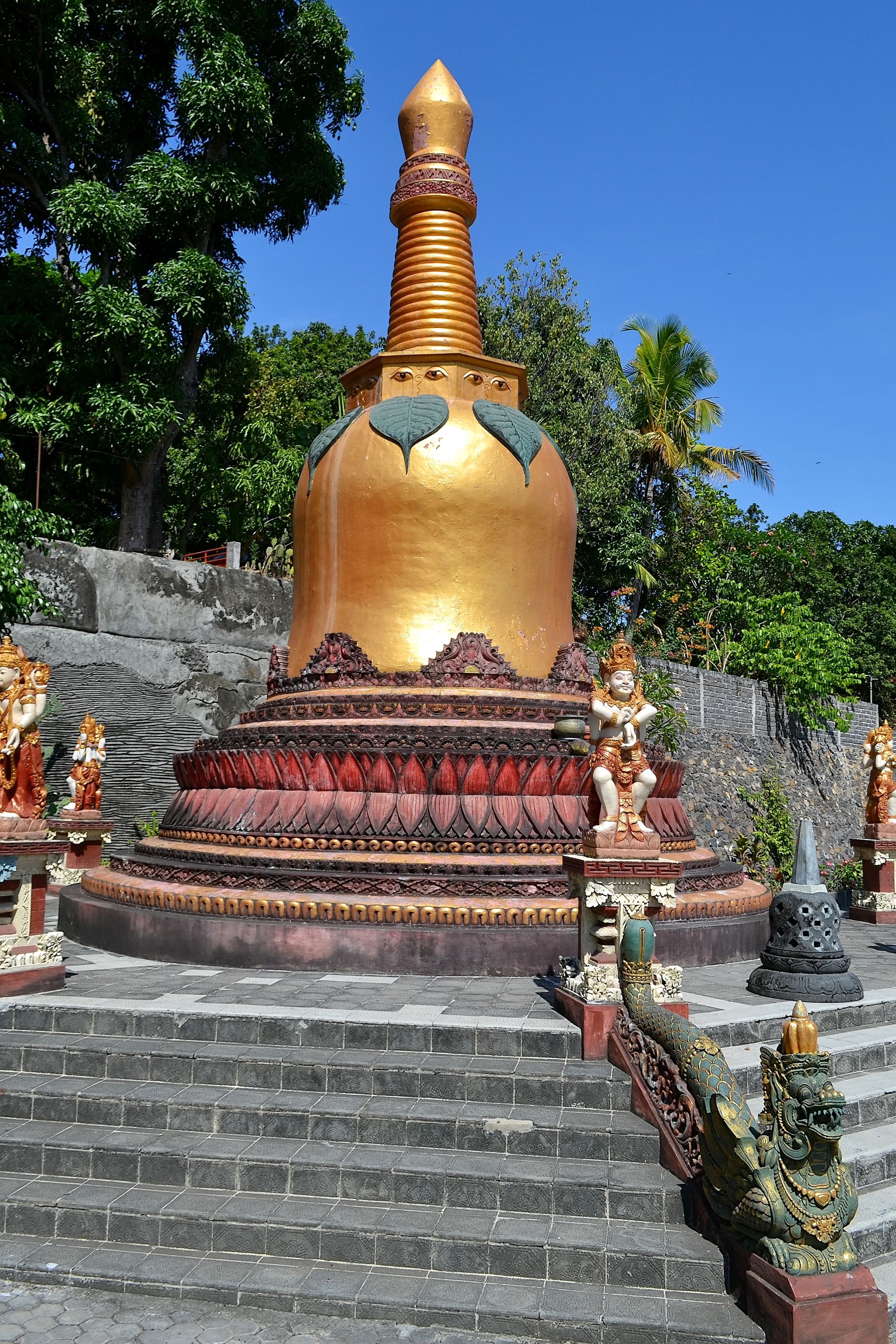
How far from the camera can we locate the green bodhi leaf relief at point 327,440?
1309cm

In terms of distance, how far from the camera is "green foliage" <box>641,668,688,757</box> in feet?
62.4

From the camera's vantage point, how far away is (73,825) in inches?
472

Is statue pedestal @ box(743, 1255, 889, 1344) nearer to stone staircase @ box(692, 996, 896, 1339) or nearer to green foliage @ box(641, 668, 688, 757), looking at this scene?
stone staircase @ box(692, 996, 896, 1339)

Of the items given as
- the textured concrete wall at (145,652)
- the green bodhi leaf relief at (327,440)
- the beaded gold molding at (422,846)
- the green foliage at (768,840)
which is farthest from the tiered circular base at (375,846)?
the green foliage at (768,840)

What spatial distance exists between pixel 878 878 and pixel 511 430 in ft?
24.2

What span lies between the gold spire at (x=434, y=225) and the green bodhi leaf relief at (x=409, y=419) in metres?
1.27

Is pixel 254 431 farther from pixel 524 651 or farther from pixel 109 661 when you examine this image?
pixel 524 651

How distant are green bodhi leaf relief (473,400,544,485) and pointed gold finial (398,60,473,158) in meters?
3.88

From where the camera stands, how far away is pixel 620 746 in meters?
6.81

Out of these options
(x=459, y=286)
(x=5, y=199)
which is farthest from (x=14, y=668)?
(x=5, y=199)

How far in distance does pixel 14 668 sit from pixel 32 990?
7.56 ft

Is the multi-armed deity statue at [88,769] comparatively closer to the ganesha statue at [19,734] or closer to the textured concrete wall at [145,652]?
the textured concrete wall at [145,652]

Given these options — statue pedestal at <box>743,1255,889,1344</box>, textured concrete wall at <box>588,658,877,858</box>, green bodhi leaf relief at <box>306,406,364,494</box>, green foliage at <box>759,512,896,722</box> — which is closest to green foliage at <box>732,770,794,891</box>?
textured concrete wall at <box>588,658,877,858</box>

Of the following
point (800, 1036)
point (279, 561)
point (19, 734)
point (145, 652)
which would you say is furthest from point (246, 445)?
point (800, 1036)
